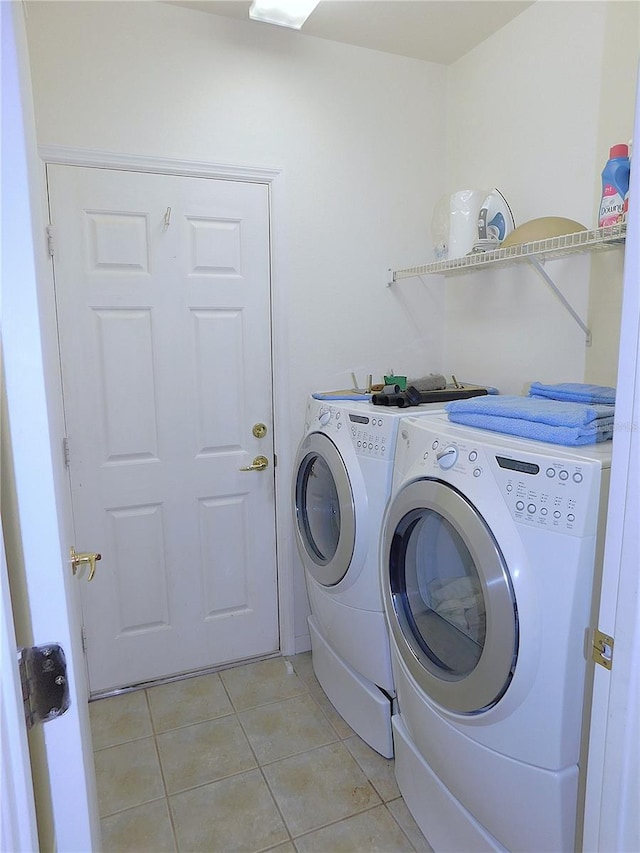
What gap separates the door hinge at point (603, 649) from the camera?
2.65 feet

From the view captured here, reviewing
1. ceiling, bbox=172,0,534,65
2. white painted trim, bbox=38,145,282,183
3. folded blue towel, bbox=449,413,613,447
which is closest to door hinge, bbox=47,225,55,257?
white painted trim, bbox=38,145,282,183

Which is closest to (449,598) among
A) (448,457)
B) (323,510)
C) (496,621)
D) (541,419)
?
(496,621)

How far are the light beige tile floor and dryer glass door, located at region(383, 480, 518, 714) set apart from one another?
602mm

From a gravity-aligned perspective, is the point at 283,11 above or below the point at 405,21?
below

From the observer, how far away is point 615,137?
1.68 m

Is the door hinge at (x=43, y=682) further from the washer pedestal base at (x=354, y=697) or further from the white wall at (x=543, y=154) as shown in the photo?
the white wall at (x=543, y=154)

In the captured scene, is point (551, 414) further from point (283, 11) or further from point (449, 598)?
point (283, 11)

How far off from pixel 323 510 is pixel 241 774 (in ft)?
3.00

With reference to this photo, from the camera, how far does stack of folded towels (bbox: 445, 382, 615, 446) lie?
1.21m

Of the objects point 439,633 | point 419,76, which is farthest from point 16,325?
point 419,76

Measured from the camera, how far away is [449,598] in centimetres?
142

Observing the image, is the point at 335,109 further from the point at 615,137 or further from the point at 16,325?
the point at 16,325

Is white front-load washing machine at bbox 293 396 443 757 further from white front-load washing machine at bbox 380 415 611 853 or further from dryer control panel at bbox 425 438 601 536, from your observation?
dryer control panel at bbox 425 438 601 536

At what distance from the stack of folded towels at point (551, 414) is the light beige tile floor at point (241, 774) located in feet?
3.96
